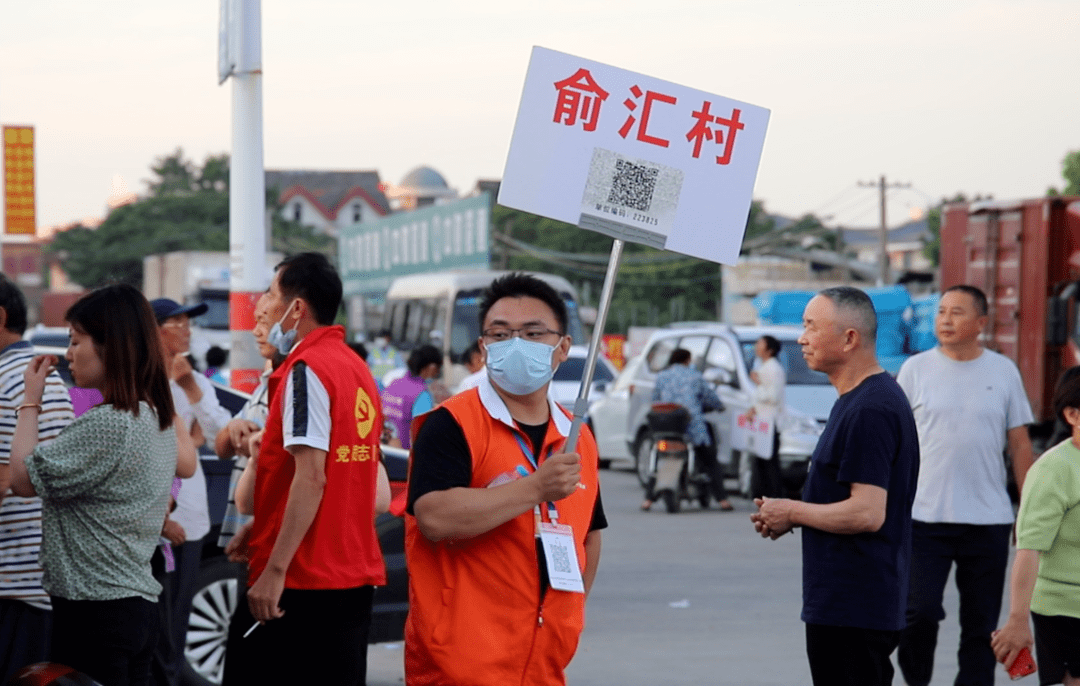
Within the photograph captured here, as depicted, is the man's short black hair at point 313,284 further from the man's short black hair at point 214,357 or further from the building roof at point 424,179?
the building roof at point 424,179

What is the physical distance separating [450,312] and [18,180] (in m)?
8.22

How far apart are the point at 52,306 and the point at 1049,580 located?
48.7 metres

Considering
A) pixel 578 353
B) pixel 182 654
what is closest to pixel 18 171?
pixel 578 353

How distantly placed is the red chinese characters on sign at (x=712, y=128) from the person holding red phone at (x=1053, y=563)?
163cm

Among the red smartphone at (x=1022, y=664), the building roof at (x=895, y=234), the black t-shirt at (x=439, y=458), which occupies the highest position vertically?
the building roof at (x=895, y=234)

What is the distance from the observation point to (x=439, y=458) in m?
3.59

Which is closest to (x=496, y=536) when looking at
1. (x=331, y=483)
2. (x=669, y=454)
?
(x=331, y=483)

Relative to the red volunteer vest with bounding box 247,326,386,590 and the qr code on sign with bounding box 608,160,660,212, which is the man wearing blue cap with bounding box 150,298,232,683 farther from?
the qr code on sign with bounding box 608,160,660,212

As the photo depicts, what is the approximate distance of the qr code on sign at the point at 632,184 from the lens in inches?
152

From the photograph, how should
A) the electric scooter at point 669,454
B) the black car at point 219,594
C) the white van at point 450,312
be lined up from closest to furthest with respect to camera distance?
the black car at point 219,594, the electric scooter at point 669,454, the white van at point 450,312

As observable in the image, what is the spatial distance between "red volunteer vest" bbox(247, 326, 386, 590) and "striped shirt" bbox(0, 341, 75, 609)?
2.07ft

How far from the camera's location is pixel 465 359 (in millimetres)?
12125

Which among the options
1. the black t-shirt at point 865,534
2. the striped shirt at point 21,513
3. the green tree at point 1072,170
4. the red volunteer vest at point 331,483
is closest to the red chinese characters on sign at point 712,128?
the black t-shirt at point 865,534

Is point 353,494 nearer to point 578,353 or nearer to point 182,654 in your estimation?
point 182,654
